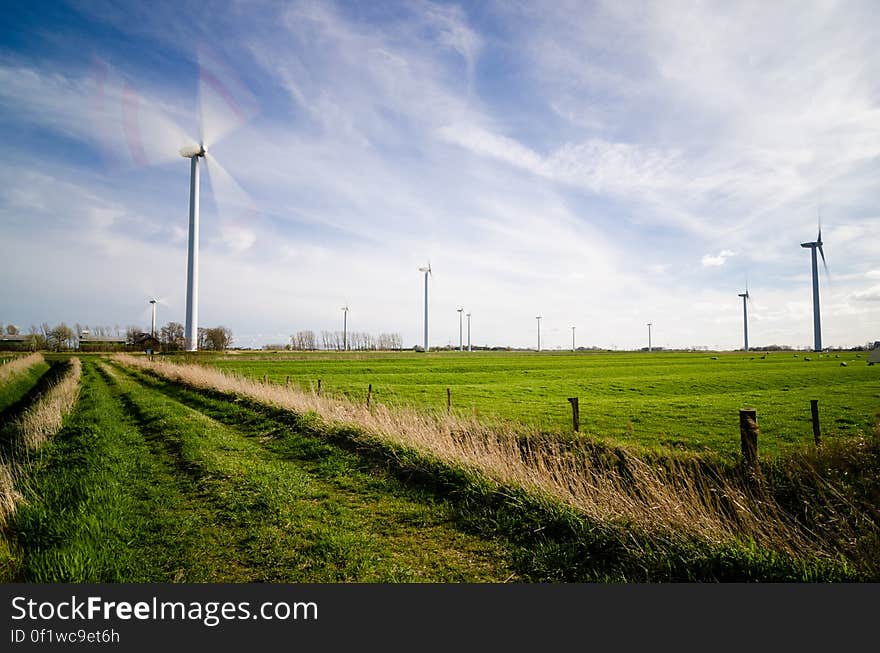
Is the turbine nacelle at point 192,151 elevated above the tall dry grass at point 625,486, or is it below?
above

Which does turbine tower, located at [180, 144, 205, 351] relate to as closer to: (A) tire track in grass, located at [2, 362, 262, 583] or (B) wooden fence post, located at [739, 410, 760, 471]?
(A) tire track in grass, located at [2, 362, 262, 583]

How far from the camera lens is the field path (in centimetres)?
597

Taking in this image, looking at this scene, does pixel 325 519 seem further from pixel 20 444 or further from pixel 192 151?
pixel 192 151

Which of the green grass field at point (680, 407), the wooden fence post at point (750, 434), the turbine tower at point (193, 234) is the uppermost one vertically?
the turbine tower at point (193, 234)

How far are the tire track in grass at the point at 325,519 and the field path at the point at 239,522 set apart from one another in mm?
24

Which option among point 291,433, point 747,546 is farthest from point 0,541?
point 747,546

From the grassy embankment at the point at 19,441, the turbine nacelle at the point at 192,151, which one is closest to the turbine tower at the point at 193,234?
the turbine nacelle at the point at 192,151

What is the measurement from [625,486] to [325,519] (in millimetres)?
7262

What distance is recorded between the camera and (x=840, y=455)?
1127cm

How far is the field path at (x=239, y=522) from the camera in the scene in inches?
235

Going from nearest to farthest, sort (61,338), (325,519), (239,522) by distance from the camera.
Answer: (239,522)
(325,519)
(61,338)

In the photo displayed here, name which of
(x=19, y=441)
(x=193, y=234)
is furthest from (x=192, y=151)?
(x=19, y=441)

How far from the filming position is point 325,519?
7.82 metres

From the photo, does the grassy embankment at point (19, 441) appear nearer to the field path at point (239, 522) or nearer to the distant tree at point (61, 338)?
the field path at point (239, 522)
